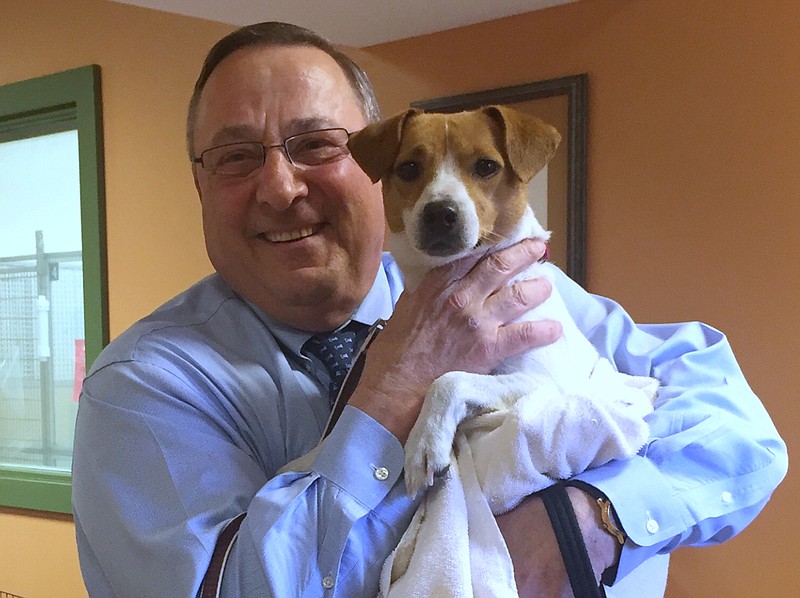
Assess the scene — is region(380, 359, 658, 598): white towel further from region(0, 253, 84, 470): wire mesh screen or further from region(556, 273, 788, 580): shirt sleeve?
region(0, 253, 84, 470): wire mesh screen

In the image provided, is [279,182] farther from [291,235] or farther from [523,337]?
[523,337]

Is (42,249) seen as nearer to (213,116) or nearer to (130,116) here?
(130,116)

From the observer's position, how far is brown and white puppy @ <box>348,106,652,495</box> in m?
0.95

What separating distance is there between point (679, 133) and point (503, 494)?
112 centimetres

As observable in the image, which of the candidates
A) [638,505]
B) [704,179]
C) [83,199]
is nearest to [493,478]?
[638,505]

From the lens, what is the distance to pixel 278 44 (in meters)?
1.22

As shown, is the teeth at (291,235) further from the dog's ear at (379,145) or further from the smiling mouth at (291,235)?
the dog's ear at (379,145)

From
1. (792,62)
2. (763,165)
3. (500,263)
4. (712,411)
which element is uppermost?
(792,62)

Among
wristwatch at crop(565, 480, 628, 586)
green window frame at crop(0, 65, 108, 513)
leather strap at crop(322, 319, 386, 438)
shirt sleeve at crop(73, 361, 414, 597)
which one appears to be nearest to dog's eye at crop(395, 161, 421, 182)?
leather strap at crop(322, 319, 386, 438)

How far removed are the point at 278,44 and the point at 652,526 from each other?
3.23 feet

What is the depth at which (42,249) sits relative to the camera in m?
2.78

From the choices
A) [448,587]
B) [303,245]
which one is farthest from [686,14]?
[448,587]

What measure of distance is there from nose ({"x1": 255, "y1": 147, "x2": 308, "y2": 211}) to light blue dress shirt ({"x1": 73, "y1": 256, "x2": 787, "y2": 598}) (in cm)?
20

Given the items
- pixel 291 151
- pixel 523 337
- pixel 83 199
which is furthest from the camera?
pixel 83 199
